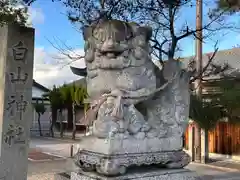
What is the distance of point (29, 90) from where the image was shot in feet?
17.6

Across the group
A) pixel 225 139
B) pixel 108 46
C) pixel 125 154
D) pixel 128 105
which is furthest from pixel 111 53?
pixel 225 139

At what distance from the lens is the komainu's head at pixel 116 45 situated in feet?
15.2

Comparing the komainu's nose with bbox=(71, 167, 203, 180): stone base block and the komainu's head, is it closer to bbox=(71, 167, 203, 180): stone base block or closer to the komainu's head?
the komainu's head

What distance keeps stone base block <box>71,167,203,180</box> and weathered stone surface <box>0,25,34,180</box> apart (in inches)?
40.1

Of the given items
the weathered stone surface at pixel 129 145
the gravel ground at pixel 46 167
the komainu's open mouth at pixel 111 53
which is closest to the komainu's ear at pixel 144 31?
the komainu's open mouth at pixel 111 53

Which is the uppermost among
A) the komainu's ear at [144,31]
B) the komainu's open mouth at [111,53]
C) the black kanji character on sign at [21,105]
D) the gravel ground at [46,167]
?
the komainu's ear at [144,31]

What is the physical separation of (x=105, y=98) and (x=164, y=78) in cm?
107

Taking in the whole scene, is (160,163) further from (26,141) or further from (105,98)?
(26,141)

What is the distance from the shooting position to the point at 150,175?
4.61m

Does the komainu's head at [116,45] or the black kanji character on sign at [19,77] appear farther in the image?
the black kanji character on sign at [19,77]

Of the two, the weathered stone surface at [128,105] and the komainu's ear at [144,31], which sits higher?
the komainu's ear at [144,31]

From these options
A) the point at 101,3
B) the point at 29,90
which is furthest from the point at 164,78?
the point at 29,90

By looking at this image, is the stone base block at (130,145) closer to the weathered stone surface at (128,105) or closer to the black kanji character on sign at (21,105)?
the weathered stone surface at (128,105)

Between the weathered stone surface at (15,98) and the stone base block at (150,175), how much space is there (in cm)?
102
